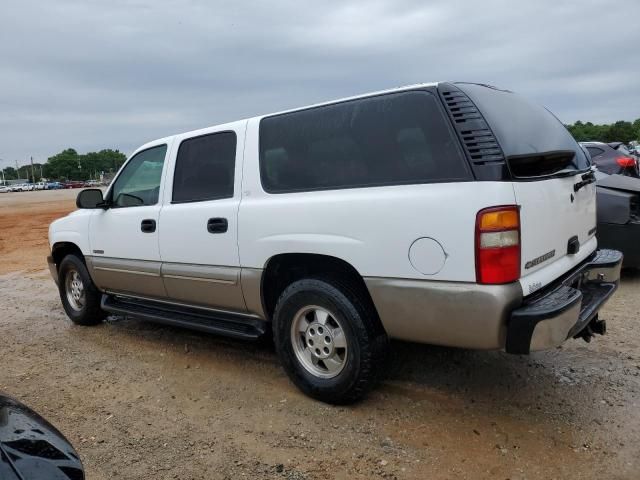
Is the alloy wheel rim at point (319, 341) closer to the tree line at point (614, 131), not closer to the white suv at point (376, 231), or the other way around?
the white suv at point (376, 231)

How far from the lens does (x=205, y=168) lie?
4258mm

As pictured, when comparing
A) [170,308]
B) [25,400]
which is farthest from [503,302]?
[25,400]

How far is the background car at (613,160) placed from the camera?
755 cm

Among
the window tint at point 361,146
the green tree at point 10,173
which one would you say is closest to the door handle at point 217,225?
the window tint at point 361,146

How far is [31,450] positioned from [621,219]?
5.67 metres

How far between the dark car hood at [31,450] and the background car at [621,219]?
5461mm

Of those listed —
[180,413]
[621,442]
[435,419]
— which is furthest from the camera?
[180,413]

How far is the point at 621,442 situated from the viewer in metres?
2.92

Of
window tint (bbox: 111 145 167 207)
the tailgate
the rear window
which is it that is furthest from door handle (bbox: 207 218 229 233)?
the tailgate

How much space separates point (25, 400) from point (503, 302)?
11.0 feet

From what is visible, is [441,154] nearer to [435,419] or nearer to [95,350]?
[435,419]

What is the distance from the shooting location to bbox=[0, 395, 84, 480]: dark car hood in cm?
165

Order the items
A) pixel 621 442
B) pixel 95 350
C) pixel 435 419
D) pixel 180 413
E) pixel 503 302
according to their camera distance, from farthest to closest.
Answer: pixel 95 350, pixel 180 413, pixel 435 419, pixel 621 442, pixel 503 302

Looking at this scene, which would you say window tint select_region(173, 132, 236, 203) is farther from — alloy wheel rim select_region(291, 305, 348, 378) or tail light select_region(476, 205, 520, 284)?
tail light select_region(476, 205, 520, 284)
